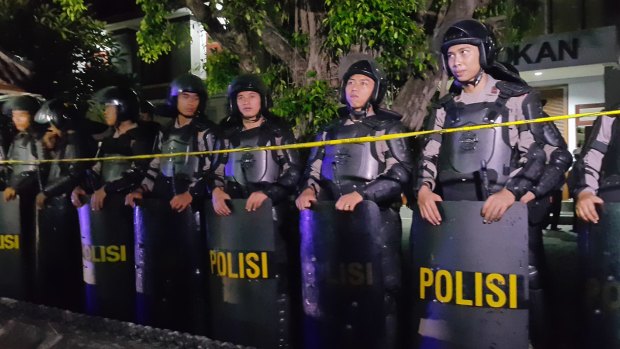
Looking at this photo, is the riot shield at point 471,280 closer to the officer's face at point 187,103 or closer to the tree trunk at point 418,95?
the officer's face at point 187,103

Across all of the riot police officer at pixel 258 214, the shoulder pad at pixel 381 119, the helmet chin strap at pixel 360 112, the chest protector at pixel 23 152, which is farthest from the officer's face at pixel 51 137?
the shoulder pad at pixel 381 119

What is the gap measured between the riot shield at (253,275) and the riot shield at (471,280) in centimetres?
105

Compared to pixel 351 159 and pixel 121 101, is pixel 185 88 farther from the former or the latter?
pixel 351 159

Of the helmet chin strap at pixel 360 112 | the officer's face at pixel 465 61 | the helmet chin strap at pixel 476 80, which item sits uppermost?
the officer's face at pixel 465 61

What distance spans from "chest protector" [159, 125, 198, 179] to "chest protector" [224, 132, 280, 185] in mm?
493

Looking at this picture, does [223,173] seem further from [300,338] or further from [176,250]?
[300,338]

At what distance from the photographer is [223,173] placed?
421 centimetres

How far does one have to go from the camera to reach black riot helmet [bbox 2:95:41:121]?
5.63m

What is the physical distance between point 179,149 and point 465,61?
2421mm

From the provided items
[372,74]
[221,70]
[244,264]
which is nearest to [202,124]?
[244,264]

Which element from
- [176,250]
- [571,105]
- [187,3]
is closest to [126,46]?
[187,3]

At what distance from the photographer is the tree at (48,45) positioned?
32.2 ft

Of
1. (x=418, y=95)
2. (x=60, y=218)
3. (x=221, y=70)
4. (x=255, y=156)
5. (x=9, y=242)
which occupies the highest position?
(x=221, y=70)

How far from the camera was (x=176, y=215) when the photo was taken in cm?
425
